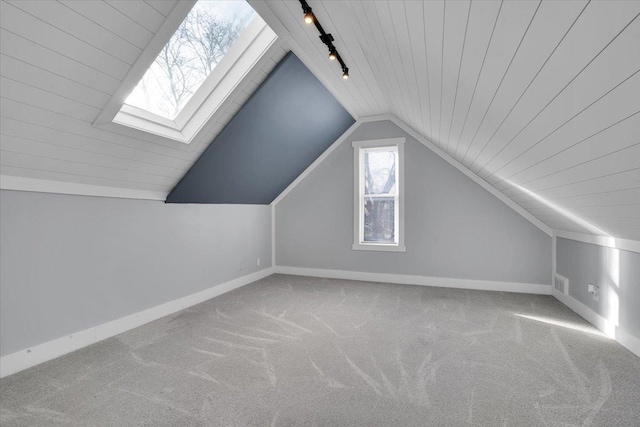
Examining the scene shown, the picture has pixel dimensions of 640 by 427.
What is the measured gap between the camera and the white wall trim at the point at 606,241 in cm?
256

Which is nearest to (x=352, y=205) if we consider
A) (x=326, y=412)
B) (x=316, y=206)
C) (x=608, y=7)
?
(x=316, y=206)

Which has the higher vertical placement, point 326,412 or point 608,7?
point 608,7

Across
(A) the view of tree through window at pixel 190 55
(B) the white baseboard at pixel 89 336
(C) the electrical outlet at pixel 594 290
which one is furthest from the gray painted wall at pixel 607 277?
(B) the white baseboard at pixel 89 336

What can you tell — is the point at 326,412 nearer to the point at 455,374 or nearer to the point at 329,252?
the point at 455,374

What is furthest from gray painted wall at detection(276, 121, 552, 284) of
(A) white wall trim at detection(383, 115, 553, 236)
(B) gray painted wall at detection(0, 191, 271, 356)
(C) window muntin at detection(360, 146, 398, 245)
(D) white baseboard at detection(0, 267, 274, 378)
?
(D) white baseboard at detection(0, 267, 274, 378)

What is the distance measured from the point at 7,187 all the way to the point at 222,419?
2.11 meters

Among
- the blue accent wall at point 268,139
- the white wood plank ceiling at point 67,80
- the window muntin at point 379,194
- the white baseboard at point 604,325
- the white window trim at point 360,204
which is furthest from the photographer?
the window muntin at point 379,194

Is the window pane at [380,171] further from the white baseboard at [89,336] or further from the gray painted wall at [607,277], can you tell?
the white baseboard at [89,336]

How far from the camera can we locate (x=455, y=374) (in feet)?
7.32

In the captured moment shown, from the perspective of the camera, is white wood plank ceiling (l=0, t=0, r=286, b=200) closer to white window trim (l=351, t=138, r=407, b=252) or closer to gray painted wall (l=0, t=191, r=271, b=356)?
gray painted wall (l=0, t=191, r=271, b=356)

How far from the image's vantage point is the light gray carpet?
180 centimetres

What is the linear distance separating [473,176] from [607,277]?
198 cm

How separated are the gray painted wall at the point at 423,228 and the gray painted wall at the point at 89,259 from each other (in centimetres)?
170

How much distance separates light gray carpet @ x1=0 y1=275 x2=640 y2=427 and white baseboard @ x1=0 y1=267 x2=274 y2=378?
82 mm
